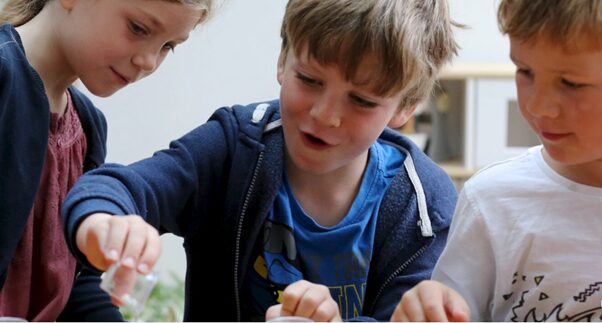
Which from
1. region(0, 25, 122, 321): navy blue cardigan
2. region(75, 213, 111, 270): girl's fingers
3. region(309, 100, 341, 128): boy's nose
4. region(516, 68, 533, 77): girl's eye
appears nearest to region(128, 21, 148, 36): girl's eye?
region(0, 25, 122, 321): navy blue cardigan

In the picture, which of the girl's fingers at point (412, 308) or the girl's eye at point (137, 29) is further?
the girl's eye at point (137, 29)

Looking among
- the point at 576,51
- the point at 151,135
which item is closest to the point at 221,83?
the point at 151,135

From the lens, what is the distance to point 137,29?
3.86 feet

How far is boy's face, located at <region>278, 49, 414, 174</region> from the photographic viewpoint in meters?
1.07

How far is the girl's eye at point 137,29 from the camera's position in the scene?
1.17 metres

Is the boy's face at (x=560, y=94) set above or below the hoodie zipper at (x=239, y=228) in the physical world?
above

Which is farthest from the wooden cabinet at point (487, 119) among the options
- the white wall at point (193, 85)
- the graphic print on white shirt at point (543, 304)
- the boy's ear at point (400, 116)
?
the graphic print on white shirt at point (543, 304)

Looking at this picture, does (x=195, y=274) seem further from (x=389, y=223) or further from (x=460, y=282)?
(x=460, y=282)

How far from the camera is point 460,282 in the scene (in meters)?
1.03

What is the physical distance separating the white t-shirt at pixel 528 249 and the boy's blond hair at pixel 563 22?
0.20 metres

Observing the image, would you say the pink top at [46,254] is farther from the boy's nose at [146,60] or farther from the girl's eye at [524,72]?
the girl's eye at [524,72]

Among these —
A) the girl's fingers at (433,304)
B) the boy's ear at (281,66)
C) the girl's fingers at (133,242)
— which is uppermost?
the boy's ear at (281,66)

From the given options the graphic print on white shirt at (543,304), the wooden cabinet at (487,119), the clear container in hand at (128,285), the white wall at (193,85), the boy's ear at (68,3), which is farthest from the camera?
the wooden cabinet at (487,119)

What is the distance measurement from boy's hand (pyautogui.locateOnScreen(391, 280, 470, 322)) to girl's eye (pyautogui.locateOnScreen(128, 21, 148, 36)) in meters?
0.52
